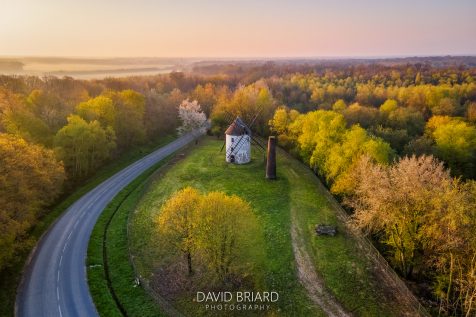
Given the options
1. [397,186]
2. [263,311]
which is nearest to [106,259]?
[263,311]

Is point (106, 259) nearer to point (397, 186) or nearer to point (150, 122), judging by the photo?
point (397, 186)

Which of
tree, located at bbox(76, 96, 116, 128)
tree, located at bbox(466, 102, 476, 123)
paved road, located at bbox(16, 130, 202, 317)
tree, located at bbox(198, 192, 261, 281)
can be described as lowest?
paved road, located at bbox(16, 130, 202, 317)

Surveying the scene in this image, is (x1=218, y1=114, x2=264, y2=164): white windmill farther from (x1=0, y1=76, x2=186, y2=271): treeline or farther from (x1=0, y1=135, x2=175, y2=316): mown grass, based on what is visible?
(x1=0, y1=76, x2=186, y2=271): treeline

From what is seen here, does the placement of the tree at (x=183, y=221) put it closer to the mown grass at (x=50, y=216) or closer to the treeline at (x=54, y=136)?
the treeline at (x=54, y=136)

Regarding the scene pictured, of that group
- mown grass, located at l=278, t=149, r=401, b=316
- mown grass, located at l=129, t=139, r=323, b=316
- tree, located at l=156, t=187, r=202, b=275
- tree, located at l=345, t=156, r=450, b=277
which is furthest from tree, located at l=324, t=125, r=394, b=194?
tree, located at l=156, t=187, r=202, b=275

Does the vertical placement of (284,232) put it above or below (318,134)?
below

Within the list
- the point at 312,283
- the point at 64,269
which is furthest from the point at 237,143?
the point at 64,269

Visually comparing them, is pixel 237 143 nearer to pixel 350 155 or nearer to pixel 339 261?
pixel 350 155
